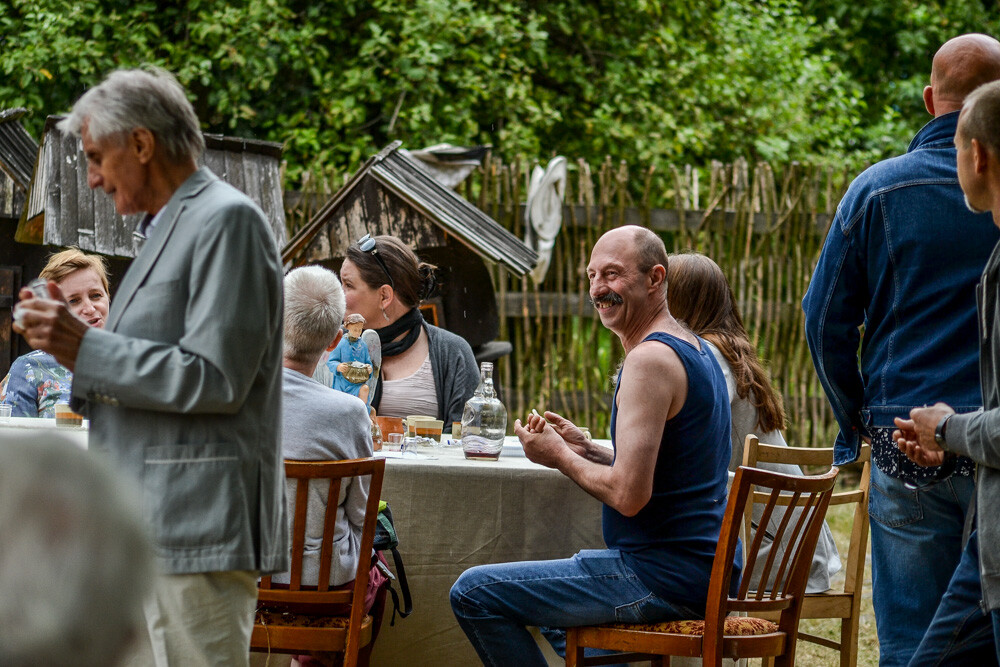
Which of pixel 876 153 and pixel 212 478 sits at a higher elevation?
pixel 876 153

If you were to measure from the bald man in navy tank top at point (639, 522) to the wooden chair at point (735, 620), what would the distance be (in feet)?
0.17

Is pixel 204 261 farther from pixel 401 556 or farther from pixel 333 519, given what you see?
pixel 401 556

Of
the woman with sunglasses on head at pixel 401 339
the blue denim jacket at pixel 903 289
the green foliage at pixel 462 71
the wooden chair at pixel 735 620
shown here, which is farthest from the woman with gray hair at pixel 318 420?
the green foliage at pixel 462 71

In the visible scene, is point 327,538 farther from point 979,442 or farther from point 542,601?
point 979,442

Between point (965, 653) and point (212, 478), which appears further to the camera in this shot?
point (965, 653)

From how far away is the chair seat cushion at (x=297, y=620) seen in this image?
3.04 meters

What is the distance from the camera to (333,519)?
2936 millimetres

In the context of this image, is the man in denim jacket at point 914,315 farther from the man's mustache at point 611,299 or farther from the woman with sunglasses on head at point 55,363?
the woman with sunglasses on head at point 55,363

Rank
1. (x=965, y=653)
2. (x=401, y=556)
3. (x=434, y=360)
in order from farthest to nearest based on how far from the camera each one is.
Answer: (x=434, y=360), (x=401, y=556), (x=965, y=653)

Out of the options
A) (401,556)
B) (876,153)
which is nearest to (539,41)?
(876,153)

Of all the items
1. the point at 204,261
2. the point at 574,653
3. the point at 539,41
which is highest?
the point at 539,41

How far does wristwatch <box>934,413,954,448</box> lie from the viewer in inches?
86.7

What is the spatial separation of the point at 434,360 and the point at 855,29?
10858 mm

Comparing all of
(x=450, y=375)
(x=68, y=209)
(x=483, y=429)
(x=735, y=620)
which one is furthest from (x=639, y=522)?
(x=68, y=209)
